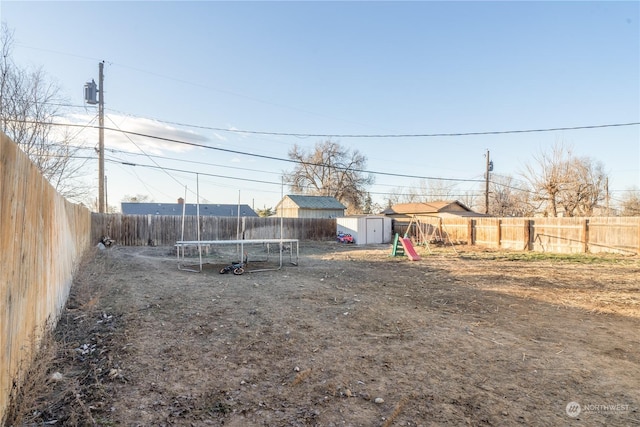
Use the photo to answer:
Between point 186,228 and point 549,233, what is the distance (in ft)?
56.4

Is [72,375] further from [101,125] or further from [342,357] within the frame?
[101,125]

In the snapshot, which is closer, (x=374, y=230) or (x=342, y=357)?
(x=342, y=357)

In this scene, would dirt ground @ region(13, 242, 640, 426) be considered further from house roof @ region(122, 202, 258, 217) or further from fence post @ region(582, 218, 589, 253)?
house roof @ region(122, 202, 258, 217)

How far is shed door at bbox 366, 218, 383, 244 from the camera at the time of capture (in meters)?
19.3

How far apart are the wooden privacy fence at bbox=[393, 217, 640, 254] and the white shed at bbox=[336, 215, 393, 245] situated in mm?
2880

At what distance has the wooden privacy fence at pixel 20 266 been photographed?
1.78 m

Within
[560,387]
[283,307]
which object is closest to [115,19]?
[283,307]

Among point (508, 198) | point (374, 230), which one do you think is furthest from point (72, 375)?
point (508, 198)

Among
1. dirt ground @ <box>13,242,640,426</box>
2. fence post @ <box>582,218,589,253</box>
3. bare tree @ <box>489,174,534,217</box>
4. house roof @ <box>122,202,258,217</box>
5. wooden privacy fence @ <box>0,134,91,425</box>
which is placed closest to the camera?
wooden privacy fence @ <box>0,134,91,425</box>

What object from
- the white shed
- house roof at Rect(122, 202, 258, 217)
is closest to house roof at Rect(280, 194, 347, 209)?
house roof at Rect(122, 202, 258, 217)

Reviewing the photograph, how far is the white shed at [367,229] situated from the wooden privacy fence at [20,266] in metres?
16.5

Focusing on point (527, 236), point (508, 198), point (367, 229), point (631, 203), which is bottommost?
point (527, 236)

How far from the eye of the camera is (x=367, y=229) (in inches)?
757

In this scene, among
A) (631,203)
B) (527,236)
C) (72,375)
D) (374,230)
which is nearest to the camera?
(72,375)
